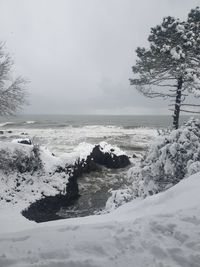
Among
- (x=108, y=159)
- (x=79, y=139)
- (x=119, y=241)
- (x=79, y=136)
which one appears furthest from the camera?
(x=79, y=136)

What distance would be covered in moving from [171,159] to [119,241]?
19.0ft

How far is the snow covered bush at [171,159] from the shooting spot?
10734 mm

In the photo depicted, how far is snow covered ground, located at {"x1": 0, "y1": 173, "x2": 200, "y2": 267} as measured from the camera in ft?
A: 17.1

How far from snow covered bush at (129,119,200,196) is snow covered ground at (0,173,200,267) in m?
3.77

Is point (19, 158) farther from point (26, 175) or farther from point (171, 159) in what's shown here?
point (171, 159)

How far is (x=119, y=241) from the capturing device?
5.71m

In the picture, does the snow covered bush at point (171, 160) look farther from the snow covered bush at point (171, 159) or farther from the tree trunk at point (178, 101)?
the tree trunk at point (178, 101)

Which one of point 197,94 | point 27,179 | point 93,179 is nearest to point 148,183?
point 197,94

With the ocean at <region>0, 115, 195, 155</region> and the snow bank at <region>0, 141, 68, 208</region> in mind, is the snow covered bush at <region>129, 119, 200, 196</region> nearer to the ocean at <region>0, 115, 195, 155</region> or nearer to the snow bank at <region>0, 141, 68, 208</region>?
the ocean at <region>0, 115, 195, 155</region>

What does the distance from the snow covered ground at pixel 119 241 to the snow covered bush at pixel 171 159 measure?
3769 millimetres

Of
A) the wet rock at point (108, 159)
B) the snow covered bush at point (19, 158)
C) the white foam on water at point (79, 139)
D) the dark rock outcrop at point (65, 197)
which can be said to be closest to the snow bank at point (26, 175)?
the snow covered bush at point (19, 158)

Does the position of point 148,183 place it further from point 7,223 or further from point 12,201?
point 12,201

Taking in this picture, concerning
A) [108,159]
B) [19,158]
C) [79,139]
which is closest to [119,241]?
[19,158]

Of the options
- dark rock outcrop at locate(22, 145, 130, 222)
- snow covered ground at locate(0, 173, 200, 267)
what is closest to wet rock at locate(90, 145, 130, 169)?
dark rock outcrop at locate(22, 145, 130, 222)
